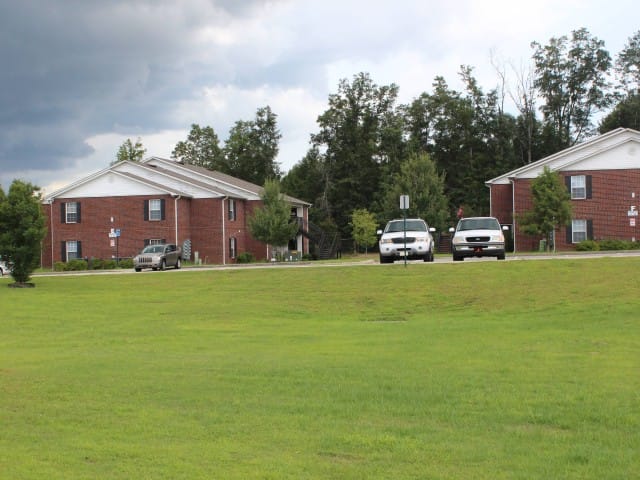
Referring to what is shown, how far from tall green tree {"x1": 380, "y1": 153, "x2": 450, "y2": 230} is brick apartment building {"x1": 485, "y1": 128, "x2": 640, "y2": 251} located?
6.16 metres

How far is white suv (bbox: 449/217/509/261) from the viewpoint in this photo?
1123 inches

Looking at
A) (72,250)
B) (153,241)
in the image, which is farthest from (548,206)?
(72,250)

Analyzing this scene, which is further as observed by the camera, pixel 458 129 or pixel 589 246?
pixel 458 129

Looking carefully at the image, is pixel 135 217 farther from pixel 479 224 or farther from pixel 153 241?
pixel 479 224

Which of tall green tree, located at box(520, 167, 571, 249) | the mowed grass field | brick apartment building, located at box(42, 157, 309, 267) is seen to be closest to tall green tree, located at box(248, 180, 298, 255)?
brick apartment building, located at box(42, 157, 309, 267)

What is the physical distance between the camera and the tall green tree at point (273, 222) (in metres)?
49.9

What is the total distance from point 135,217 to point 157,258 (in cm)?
1284

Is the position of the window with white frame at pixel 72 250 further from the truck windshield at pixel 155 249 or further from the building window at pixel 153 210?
the truck windshield at pixel 155 249

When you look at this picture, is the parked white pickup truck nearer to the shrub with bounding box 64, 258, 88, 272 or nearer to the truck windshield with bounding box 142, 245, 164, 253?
the truck windshield with bounding box 142, 245, 164, 253

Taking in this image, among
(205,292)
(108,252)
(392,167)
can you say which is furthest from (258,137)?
(205,292)

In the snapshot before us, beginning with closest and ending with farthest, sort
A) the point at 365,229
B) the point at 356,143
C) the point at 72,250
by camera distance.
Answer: the point at 72,250 → the point at 365,229 → the point at 356,143

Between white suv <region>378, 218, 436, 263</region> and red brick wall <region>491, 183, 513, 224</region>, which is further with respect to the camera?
red brick wall <region>491, 183, 513, 224</region>

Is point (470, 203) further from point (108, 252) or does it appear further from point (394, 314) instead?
point (394, 314)

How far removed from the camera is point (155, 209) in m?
51.2
